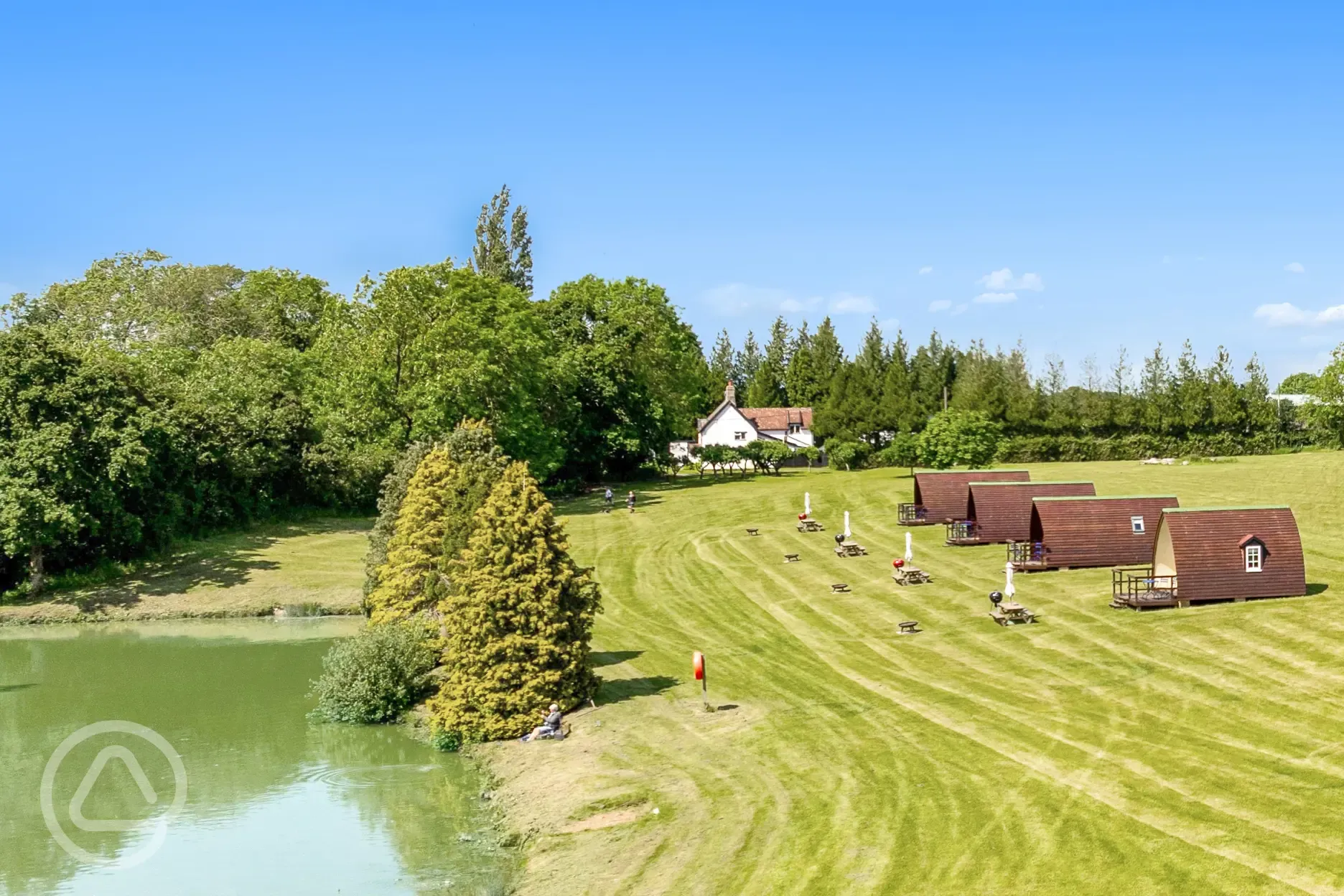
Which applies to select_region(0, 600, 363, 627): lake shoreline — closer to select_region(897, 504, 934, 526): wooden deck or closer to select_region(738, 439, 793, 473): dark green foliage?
select_region(897, 504, 934, 526): wooden deck

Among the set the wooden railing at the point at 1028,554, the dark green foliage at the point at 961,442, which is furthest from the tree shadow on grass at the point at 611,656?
the dark green foliage at the point at 961,442

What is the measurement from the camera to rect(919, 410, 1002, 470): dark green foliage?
84.9 metres

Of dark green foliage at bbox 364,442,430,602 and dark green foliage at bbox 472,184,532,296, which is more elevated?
dark green foliage at bbox 472,184,532,296

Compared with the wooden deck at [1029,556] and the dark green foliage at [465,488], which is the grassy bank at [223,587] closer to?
the dark green foliage at [465,488]

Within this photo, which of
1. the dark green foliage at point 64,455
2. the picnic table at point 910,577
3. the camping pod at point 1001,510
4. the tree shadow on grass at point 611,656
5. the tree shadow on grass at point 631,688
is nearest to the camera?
the tree shadow on grass at point 631,688

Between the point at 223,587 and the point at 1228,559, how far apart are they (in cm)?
4629

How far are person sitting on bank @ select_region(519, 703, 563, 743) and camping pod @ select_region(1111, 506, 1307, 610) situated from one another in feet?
74.6

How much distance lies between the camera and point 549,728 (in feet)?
108

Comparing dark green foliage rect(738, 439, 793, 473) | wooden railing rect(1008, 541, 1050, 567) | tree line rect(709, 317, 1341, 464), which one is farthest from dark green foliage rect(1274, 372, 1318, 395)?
wooden railing rect(1008, 541, 1050, 567)

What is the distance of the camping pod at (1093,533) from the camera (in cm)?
5203

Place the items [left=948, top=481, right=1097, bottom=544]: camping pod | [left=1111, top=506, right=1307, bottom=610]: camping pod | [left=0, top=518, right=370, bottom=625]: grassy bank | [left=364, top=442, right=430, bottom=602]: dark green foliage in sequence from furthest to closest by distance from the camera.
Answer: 1. [left=948, top=481, right=1097, bottom=544]: camping pod
2. [left=0, top=518, right=370, bottom=625]: grassy bank
3. [left=364, top=442, right=430, bottom=602]: dark green foliage
4. [left=1111, top=506, right=1307, bottom=610]: camping pod

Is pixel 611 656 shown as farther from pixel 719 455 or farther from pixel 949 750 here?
pixel 719 455

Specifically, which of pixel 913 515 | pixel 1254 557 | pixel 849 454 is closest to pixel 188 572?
pixel 913 515

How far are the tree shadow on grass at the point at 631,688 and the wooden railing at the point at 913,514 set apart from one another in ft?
109
